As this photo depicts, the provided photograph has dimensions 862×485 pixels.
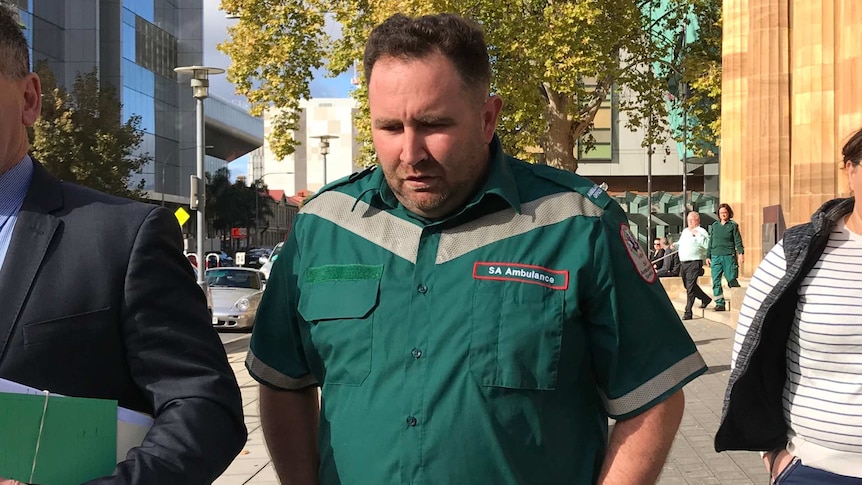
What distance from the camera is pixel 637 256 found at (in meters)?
2.44

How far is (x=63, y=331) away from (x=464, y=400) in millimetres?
847

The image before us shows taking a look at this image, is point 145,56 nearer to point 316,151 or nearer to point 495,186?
point 316,151

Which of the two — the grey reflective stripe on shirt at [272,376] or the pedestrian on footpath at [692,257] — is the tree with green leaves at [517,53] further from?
the grey reflective stripe on shirt at [272,376]

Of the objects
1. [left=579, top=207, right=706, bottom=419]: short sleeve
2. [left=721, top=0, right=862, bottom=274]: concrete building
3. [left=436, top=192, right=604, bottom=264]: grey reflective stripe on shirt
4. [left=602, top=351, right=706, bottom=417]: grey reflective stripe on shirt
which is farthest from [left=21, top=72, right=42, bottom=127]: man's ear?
[left=721, top=0, right=862, bottom=274]: concrete building

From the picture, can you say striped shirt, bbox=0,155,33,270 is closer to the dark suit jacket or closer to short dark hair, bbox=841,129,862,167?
the dark suit jacket

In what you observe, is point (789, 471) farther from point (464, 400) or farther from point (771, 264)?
point (464, 400)

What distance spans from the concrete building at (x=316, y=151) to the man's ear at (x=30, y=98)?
137 m

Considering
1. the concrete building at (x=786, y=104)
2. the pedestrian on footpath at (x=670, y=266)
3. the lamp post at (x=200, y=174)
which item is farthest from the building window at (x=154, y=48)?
the concrete building at (x=786, y=104)

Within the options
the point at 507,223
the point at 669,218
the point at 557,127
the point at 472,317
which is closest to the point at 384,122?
the point at 507,223

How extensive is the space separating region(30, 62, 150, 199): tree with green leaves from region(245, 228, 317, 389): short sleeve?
38.3 meters

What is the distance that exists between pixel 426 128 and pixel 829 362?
5.23 feet

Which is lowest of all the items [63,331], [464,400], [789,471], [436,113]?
[789,471]

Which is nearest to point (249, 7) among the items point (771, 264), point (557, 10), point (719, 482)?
point (557, 10)

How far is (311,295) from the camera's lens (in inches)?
98.7
